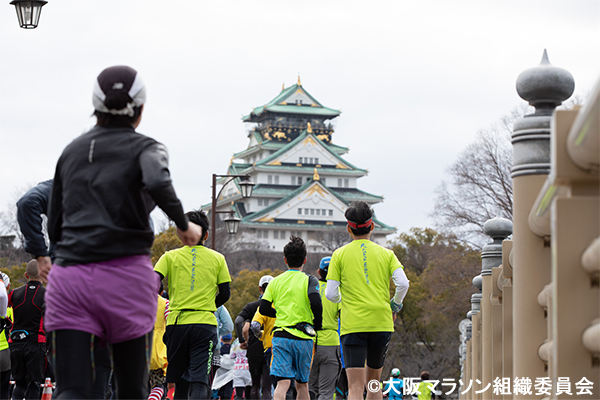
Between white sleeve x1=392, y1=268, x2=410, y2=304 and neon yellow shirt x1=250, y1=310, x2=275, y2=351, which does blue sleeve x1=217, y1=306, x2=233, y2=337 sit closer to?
neon yellow shirt x1=250, y1=310, x2=275, y2=351

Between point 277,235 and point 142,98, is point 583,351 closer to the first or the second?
point 142,98

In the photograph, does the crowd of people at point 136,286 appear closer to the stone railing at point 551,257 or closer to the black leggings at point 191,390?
the black leggings at point 191,390

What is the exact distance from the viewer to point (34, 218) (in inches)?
191

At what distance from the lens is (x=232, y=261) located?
214 feet

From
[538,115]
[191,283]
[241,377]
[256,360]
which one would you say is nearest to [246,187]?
[241,377]

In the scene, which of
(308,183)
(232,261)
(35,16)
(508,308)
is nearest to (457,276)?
(232,261)

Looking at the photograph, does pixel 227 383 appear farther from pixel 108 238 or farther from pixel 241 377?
pixel 108 238

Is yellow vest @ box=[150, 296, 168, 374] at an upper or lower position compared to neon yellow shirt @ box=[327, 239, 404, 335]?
lower

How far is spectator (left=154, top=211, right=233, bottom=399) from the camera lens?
7.30 meters

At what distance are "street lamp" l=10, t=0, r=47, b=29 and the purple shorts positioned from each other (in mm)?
7469

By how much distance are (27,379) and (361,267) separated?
428cm

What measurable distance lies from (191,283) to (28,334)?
2.96 metres

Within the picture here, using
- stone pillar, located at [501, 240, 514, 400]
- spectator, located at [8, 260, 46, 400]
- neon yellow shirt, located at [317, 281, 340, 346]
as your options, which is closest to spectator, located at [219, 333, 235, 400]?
spectator, located at [8, 260, 46, 400]

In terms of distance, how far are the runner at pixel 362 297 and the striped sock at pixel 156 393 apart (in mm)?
1951
